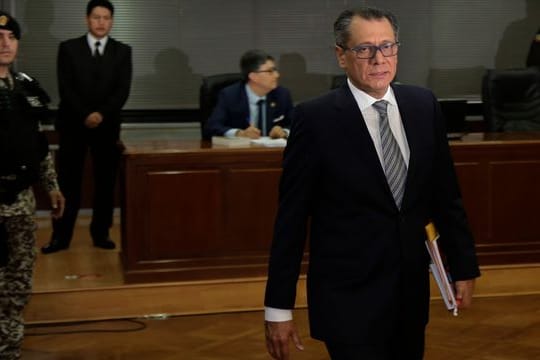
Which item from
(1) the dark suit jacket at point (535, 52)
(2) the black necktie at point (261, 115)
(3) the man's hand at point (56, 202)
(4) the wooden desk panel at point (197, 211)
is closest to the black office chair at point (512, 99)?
(1) the dark suit jacket at point (535, 52)

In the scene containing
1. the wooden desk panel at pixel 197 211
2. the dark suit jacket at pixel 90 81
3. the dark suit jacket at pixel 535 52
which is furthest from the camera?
the dark suit jacket at pixel 535 52

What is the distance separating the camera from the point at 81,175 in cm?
669

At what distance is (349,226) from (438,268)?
23 cm

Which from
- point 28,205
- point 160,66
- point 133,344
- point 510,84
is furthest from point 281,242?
point 160,66

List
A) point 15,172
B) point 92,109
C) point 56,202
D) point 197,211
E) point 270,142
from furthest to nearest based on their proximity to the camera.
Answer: point 92,109, point 270,142, point 197,211, point 56,202, point 15,172

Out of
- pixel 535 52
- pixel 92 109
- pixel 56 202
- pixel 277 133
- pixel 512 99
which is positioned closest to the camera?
pixel 56 202

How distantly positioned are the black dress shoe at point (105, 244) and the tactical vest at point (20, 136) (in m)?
2.68

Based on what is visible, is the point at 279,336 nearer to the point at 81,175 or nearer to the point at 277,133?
the point at 277,133

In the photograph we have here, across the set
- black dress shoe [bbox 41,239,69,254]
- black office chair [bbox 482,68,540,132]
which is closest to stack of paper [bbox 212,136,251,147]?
black dress shoe [bbox 41,239,69,254]

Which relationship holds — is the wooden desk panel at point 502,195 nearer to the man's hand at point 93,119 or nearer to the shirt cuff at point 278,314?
the man's hand at point 93,119

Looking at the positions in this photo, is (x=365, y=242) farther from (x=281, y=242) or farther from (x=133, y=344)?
(x=133, y=344)

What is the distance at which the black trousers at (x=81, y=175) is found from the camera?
664 cm

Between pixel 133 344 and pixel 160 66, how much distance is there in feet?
12.5

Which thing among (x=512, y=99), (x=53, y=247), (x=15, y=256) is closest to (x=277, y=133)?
(x=53, y=247)
